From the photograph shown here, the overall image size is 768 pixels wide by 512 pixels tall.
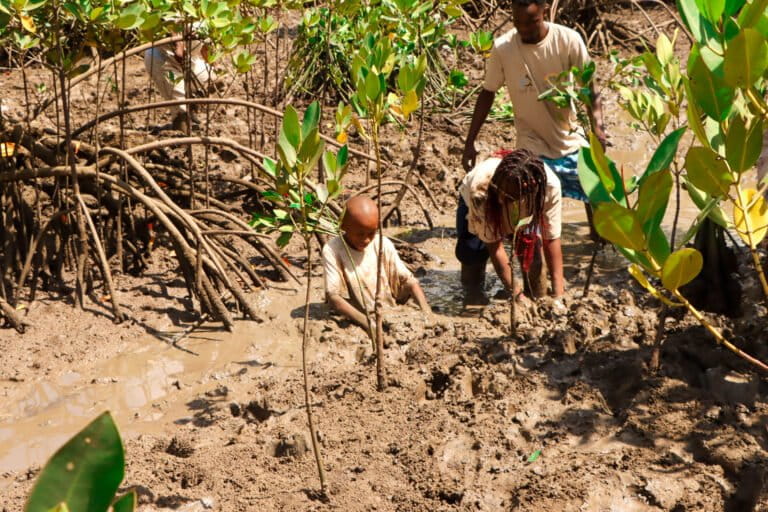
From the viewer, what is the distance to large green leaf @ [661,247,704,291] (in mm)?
1689

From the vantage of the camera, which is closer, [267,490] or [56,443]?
[267,490]

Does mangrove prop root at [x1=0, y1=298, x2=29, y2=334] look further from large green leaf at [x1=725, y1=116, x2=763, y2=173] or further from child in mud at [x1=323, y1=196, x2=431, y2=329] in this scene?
large green leaf at [x1=725, y1=116, x2=763, y2=173]

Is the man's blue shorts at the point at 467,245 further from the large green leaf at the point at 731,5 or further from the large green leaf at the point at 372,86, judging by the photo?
the large green leaf at the point at 731,5

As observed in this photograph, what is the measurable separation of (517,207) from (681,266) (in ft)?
7.07

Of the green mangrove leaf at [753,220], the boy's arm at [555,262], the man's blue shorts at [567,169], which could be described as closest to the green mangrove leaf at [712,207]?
the green mangrove leaf at [753,220]

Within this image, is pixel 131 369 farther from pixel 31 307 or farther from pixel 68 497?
pixel 68 497

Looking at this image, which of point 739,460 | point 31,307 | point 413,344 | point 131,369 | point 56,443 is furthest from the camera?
point 31,307

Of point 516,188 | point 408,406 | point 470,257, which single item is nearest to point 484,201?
point 516,188

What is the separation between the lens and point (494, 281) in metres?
5.20

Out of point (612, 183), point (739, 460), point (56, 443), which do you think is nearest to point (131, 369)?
point (56, 443)

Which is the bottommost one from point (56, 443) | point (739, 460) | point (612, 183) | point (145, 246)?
point (56, 443)

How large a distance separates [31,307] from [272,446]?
2.04m

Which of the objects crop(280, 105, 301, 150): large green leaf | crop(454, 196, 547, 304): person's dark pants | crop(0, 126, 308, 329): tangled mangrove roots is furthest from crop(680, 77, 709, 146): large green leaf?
crop(0, 126, 308, 329): tangled mangrove roots

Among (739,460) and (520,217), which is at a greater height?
(520,217)
